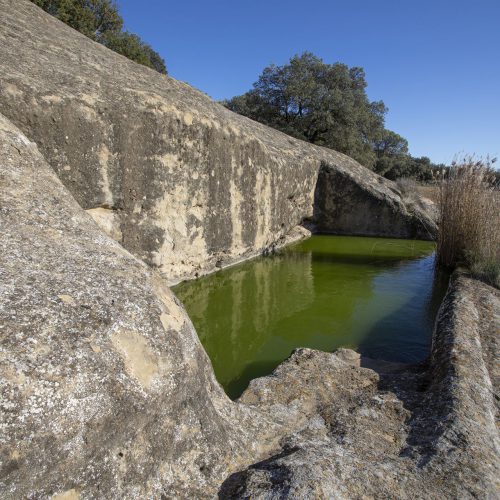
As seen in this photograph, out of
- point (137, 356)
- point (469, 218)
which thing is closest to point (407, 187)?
point (469, 218)

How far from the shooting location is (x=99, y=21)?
1462cm

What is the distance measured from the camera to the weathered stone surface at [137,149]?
12.1 ft

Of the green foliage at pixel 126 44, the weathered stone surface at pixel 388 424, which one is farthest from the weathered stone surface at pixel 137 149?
the green foliage at pixel 126 44

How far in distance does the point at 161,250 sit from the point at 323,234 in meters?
6.15

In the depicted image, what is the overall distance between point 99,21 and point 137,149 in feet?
42.6

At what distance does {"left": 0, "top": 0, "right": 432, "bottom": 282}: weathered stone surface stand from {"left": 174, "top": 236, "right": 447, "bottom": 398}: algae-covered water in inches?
24.6

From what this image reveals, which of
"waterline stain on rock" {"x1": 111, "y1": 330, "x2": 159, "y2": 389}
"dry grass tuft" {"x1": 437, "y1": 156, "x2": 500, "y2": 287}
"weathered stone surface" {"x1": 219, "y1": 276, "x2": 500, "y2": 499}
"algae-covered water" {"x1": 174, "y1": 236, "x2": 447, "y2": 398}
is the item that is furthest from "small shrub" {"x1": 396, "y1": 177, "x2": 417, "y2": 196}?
"waterline stain on rock" {"x1": 111, "y1": 330, "x2": 159, "y2": 389}

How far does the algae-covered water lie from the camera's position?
3.70m

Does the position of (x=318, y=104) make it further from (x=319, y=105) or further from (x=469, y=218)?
(x=469, y=218)

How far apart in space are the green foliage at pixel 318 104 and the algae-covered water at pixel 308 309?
37.4 ft

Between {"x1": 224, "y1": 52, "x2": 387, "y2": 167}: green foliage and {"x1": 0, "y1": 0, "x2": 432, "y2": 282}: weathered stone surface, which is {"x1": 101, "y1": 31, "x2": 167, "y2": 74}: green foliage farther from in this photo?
{"x1": 0, "y1": 0, "x2": 432, "y2": 282}: weathered stone surface

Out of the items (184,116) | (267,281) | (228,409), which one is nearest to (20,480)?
(228,409)

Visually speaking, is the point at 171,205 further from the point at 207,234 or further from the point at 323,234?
the point at 323,234

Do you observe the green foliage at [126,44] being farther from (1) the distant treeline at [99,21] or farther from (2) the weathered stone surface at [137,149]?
(2) the weathered stone surface at [137,149]
